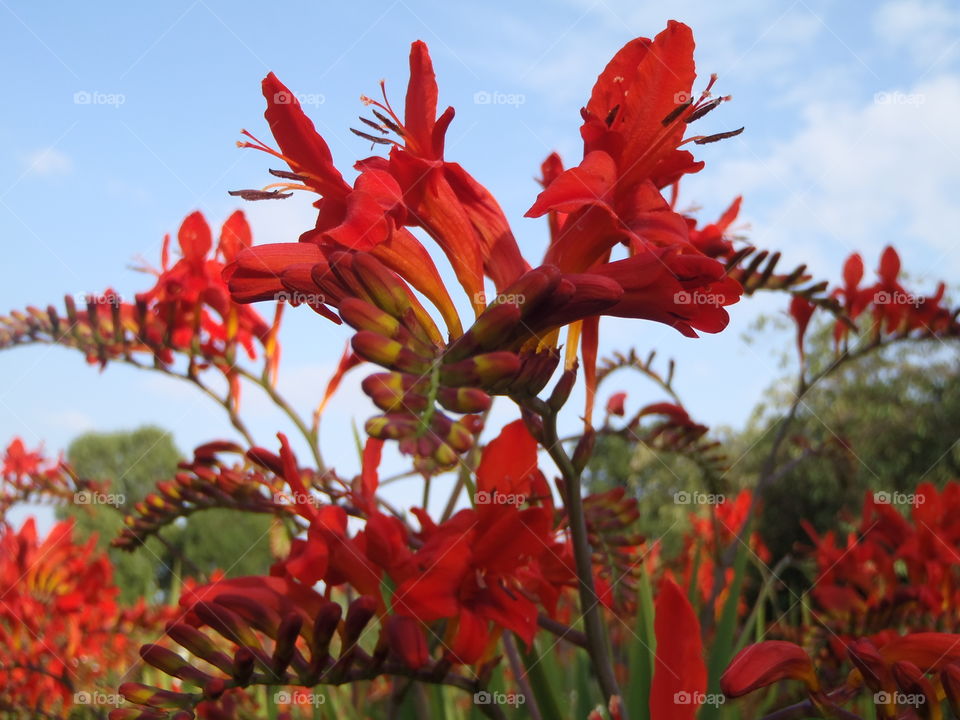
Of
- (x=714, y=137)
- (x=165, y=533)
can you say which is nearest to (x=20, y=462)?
(x=714, y=137)

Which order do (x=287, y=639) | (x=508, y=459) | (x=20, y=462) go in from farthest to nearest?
1. (x=20, y=462)
2. (x=508, y=459)
3. (x=287, y=639)

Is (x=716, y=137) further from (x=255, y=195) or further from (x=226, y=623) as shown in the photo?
(x=226, y=623)

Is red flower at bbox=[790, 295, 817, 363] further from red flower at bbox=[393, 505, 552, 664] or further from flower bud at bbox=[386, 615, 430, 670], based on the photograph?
flower bud at bbox=[386, 615, 430, 670]

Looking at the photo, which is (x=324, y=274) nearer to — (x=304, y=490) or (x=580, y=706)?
(x=304, y=490)

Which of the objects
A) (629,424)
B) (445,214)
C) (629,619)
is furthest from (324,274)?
(629,619)

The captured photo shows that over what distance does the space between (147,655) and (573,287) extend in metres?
0.69

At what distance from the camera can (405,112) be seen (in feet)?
3.69

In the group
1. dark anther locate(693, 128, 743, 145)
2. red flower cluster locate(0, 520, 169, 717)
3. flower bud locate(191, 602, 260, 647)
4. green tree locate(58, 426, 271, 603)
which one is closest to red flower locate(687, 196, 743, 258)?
dark anther locate(693, 128, 743, 145)

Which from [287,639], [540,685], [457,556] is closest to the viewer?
[287,639]

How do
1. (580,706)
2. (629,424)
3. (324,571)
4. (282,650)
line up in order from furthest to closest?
1. (629,424)
2. (580,706)
3. (324,571)
4. (282,650)

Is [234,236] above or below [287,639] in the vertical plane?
above

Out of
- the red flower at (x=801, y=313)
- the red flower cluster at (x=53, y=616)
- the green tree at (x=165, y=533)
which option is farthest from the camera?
the green tree at (x=165, y=533)

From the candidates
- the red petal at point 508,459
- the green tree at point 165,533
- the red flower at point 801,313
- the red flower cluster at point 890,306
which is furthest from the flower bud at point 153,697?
the green tree at point 165,533

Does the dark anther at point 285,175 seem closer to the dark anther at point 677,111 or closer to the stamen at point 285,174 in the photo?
the stamen at point 285,174
